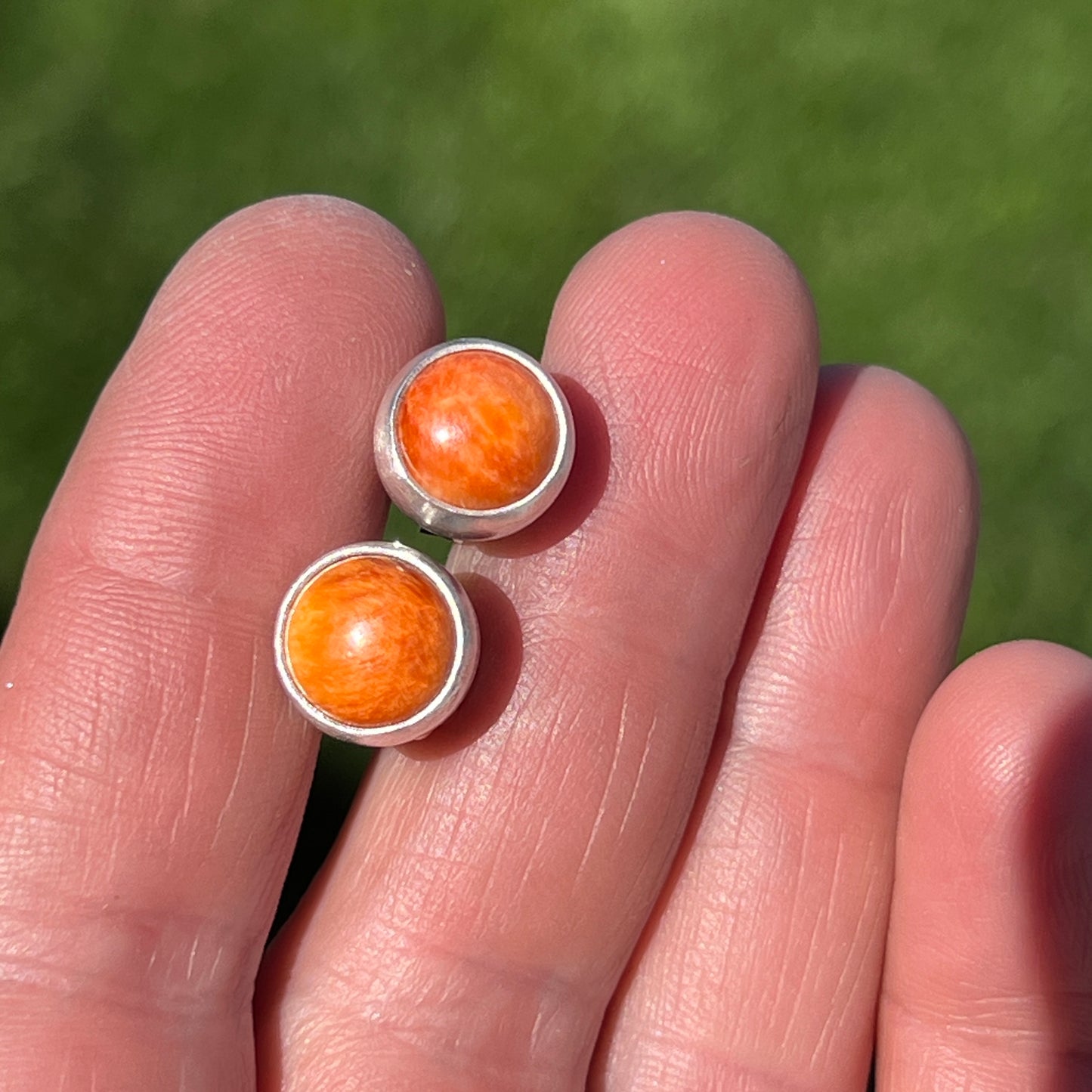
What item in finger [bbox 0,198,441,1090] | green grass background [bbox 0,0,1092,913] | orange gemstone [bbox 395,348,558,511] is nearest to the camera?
finger [bbox 0,198,441,1090]

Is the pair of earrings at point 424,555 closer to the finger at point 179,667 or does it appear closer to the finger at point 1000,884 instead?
the finger at point 179,667

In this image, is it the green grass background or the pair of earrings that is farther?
the green grass background

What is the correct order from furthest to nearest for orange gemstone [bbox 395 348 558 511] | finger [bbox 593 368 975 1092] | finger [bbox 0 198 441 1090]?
finger [bbox 593 368 975 1092], orange gemstone [bbox 395 348 558 511], finger [bbox 0 198 441 1090]

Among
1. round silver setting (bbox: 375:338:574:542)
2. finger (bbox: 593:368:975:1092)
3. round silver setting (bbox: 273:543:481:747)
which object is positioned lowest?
finger (bbox: 593:368:975:1092)

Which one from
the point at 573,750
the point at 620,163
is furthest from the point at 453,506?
the point at 620,163

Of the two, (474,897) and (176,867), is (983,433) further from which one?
(176,867)

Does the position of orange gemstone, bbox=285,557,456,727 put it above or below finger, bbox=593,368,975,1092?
above

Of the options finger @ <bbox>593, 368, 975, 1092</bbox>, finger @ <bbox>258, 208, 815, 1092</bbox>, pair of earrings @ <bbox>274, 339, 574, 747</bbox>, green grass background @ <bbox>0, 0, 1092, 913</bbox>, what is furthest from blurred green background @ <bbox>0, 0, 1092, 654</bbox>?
pair of earrings @ <bbox>274, 339, 574, 747</bbox>

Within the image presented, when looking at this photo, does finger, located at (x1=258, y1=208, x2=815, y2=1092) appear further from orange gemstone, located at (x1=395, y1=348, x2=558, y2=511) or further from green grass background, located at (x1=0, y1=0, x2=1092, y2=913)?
green grass background, located at (x1=0, y1=0, x2=1092, y2=913)

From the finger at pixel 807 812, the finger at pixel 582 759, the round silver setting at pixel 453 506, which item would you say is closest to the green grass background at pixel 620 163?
the finger at pixel 807 812
